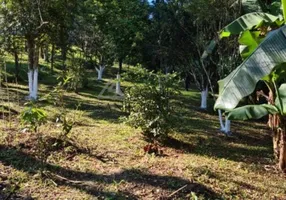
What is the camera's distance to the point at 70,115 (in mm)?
9633

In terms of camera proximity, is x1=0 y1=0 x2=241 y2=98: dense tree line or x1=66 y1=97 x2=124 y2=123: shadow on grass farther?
x1=0 y1=0 x2=241 y2=98: dense tree line

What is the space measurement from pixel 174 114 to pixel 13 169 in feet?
11.0

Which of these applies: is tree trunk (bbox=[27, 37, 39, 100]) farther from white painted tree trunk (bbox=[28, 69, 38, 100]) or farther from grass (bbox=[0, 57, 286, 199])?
grass (bbox=[0, 57, 286, 199])

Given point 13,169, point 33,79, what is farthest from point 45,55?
point 13,169

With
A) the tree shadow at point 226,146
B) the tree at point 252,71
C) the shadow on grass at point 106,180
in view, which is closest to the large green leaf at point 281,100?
the tree at point 252,71

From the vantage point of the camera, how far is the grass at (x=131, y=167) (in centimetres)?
483

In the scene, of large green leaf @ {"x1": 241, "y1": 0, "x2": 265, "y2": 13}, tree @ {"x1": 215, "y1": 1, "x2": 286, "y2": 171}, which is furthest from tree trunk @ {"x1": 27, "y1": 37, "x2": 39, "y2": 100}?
tree @ {"x1": 215, "y1": 1, "x2": 286, "y2": 171}

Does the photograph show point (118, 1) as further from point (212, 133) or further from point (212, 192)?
point (212, 192)

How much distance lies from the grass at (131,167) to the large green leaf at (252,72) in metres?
1.35

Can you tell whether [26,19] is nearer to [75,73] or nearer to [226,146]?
[75,73]

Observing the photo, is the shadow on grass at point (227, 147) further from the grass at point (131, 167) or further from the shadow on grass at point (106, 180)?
the shadow on grass at point (106, 180)

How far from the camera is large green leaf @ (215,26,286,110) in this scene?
361cm

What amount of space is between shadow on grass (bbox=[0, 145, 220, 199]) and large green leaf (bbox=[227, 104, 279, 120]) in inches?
44.3

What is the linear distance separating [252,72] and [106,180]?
2713mm
